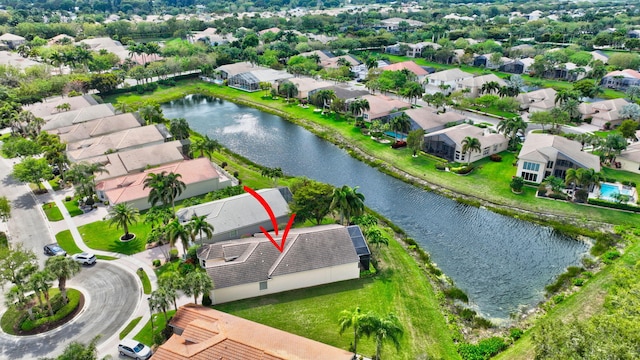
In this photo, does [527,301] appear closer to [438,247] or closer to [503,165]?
[438,247]

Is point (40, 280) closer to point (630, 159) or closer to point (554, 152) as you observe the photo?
point (554, 152)

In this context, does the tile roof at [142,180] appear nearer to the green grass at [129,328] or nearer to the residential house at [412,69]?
the green grass at [129,328]

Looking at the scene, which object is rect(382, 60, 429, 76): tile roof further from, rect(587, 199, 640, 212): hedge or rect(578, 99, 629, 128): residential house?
rect(587, 199, 640, 212): hedge

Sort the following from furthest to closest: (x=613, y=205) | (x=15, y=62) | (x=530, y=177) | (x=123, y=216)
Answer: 1. (x=15, y=62)
2. (x=530, y=177)
3. (x=613, y=205)
4. (x=123, y=216)

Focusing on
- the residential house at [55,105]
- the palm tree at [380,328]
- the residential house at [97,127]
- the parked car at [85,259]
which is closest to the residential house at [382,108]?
the residential house at [97,127]

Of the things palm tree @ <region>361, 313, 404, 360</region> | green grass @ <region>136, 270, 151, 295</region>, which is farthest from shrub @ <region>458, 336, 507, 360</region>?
green grass @ <region>136, 270, 151, 295</region>

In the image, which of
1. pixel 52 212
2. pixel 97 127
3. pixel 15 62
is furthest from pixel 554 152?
pixel 15 62
